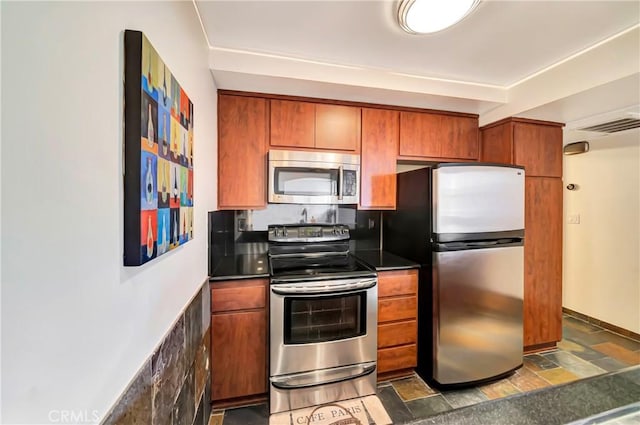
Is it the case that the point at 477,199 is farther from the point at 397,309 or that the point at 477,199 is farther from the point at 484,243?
the point at 397,309

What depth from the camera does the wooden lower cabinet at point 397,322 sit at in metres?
2.01

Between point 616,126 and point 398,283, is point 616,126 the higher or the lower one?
the higher one

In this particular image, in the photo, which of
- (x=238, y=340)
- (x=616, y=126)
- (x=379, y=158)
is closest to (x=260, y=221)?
(x=238, y=340)

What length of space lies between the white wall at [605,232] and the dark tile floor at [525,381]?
357mm

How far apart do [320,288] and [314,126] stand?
130cm

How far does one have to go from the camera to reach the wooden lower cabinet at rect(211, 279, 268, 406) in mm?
1734

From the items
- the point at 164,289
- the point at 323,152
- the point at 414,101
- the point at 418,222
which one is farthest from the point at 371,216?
the point at 164,289

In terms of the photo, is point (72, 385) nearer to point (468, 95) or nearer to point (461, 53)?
point (461, 53)

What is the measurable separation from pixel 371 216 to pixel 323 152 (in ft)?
2.90

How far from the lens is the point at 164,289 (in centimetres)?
95

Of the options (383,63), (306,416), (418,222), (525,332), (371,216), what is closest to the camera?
(306,416)

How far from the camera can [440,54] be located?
1.74 m
